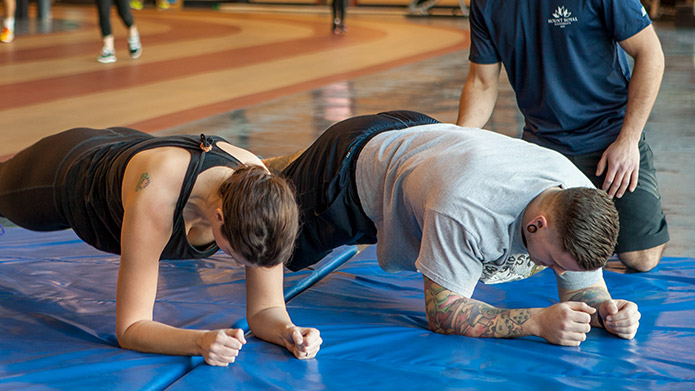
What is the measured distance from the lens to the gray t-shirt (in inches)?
78.0

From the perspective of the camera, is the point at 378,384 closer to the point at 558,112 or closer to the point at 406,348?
the point at 406,348

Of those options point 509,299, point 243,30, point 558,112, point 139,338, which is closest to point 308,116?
point 558,112

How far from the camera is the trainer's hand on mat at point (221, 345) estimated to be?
193 cm

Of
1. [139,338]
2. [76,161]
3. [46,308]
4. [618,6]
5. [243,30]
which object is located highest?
[618,6]

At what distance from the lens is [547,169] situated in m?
2.09

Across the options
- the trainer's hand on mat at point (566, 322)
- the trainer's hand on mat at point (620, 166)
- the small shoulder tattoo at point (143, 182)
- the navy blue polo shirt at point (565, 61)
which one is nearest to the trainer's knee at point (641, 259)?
the trainer's hand on mat at point (620, 166)

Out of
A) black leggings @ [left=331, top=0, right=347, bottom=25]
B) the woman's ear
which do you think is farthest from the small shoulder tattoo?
black leggings @ [left=331, top=0, right=347, bottom=25]

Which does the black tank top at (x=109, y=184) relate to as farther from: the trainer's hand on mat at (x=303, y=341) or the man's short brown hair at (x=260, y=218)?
the trainer's hand on mat at (x=303, y=341)

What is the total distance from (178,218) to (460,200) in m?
0.72

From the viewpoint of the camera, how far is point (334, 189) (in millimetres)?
2400

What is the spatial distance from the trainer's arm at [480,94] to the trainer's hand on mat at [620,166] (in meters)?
0.49

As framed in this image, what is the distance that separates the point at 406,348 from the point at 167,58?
793 cm

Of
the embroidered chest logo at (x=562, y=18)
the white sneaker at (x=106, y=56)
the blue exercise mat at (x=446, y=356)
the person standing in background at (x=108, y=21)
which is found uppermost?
the embroidered chest logo at (x=562, y=18)

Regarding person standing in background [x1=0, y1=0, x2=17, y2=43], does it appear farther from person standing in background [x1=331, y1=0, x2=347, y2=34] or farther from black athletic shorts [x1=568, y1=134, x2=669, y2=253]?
black athletic shorts [x1=568, y1=134, x2=669, y2=253]
